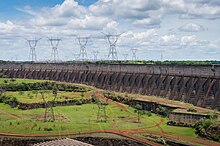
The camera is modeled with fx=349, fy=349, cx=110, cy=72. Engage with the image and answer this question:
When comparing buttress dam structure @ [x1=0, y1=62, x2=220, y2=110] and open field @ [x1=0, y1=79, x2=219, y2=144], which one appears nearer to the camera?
open field @ [x1=0, y1=79, x2=219, y2=144]

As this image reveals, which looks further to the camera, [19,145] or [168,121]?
[168,121]

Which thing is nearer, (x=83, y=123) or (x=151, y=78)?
(x=83, y=123)

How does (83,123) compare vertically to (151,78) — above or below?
below

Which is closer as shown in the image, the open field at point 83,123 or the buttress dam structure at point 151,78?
the open field at point 83,123

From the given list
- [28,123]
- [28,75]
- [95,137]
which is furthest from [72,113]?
[28,75]

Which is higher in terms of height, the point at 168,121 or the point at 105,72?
the point at 105,72

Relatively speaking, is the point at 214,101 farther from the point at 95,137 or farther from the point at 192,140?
the point at 95,137

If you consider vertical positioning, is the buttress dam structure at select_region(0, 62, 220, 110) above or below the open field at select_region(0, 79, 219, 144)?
above

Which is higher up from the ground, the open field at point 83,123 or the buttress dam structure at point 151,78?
the buttress dam structure at point 151,78
